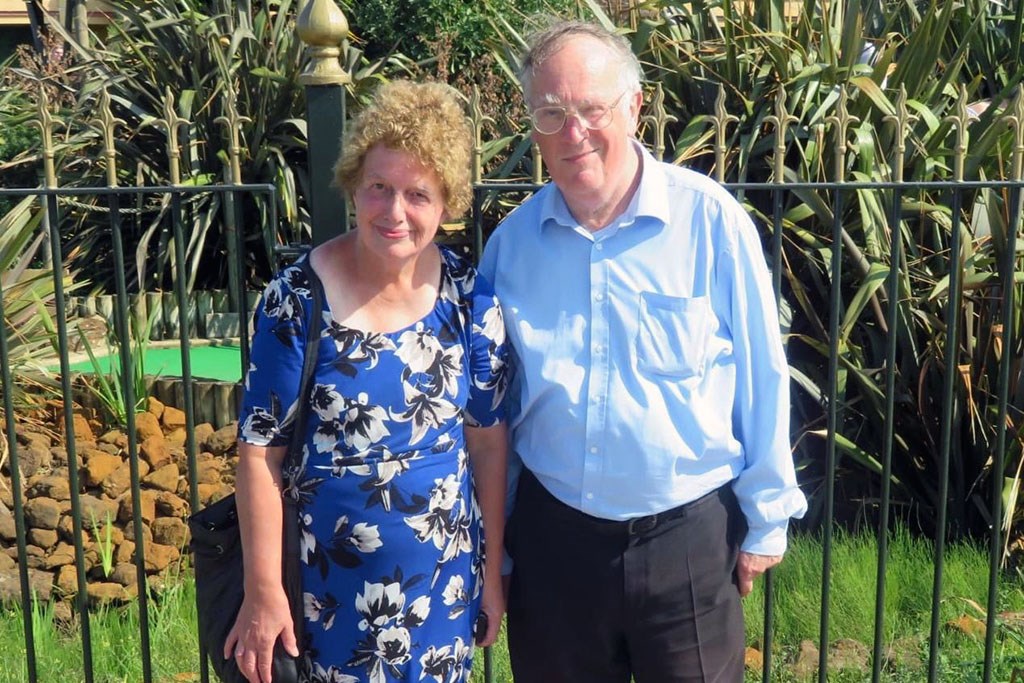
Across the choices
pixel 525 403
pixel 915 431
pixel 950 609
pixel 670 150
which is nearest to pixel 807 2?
pixel 670 150

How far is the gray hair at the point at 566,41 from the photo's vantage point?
228 centimetres

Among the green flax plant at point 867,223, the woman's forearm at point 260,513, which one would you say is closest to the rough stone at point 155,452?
the green flax plant at point 867,223

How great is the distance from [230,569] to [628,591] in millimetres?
748

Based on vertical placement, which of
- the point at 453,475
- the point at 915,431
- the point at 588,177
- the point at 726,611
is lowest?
the point at 915,431

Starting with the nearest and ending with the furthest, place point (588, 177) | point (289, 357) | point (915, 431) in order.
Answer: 1. point (289, 357)
2. point (588, 177)
3. point (915, 431)

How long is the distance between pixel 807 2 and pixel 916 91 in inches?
24.8

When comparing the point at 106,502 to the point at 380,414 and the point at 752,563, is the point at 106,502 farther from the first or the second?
the point at 752,563

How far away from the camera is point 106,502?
4918mm

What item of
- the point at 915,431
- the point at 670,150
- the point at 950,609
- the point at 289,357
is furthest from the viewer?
the point at 670,150

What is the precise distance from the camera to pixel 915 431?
4.73 m

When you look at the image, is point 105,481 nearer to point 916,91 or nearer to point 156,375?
point 156,375

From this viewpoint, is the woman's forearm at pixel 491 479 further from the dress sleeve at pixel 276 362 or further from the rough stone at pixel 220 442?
the rough stone at pixel 220 442

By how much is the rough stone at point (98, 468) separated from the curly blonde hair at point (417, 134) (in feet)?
10.3

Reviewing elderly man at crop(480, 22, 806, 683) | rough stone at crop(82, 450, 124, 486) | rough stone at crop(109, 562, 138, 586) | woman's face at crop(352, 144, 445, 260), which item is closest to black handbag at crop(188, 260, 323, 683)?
woman's face at crop(352, 144, 445, 260)
